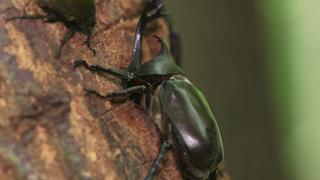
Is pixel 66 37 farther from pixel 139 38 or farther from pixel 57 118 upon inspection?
pixel 139 38

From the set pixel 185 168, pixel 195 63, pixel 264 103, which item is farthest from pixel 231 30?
pixel 185 168

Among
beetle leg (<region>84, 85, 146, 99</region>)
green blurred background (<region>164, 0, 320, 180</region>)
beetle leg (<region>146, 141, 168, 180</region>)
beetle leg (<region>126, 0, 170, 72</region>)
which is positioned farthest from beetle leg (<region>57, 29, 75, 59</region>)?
green blurred background (<region>164, 0, 320, 180</region>)

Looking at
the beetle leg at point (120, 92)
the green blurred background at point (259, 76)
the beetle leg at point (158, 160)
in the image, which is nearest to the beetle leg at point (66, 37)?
the beetle leg at point (120, 92)

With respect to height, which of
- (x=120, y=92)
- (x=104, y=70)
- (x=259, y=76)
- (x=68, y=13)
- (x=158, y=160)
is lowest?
(x=259, y=76)

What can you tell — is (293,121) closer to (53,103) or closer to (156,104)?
(156,104)

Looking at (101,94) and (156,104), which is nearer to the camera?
(101,94)

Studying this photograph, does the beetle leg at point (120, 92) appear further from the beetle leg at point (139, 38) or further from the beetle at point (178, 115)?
the beetle leg at point (139, 38)

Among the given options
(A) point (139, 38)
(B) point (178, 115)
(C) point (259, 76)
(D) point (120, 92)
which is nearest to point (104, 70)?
(D) point (120, 92)
